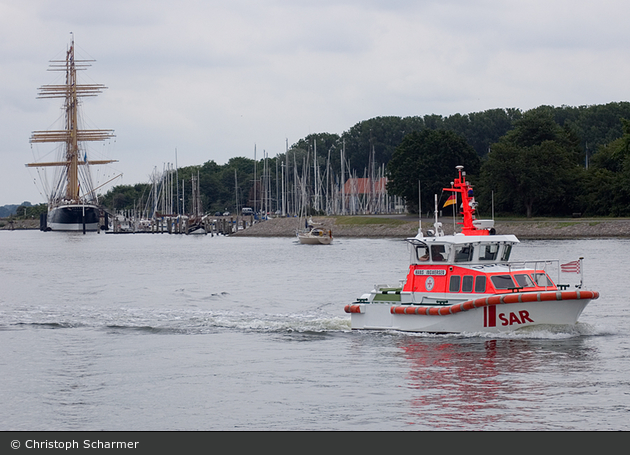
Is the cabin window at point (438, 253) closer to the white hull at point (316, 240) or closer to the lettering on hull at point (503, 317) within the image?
the lettering on hull at point (503, 317)

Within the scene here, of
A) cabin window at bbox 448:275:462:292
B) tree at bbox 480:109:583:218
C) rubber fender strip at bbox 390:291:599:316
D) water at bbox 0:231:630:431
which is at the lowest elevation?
water at bbox 0:231:630:431

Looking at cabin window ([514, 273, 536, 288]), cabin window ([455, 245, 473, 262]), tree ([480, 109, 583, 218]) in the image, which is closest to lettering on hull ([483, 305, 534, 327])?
cabin window ([514, 273, 536, 288])

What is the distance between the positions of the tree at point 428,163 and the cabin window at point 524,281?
3888 inches

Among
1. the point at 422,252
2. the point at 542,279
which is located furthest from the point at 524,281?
the point at 422,252

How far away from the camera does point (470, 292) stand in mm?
28672

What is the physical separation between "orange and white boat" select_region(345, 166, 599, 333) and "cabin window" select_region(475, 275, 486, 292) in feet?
0.10

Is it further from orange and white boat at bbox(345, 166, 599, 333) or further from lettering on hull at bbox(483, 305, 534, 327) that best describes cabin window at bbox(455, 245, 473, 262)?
lettering on hull at bbox(483, 305, 534, 327)

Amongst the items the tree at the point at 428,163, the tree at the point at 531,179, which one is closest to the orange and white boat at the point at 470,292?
the tree at the point at 531,179

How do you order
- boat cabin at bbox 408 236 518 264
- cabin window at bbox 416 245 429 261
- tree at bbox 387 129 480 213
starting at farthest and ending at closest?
tree at bbox 387 129 480 213
cabin window at bbox 416 245 429 261
boat cabin at bbox 408 236 518 264

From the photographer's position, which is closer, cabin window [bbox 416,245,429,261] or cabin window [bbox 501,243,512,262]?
cabin window [bbox 501,243,512,262]

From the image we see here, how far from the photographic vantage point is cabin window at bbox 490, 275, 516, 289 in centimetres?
2817
